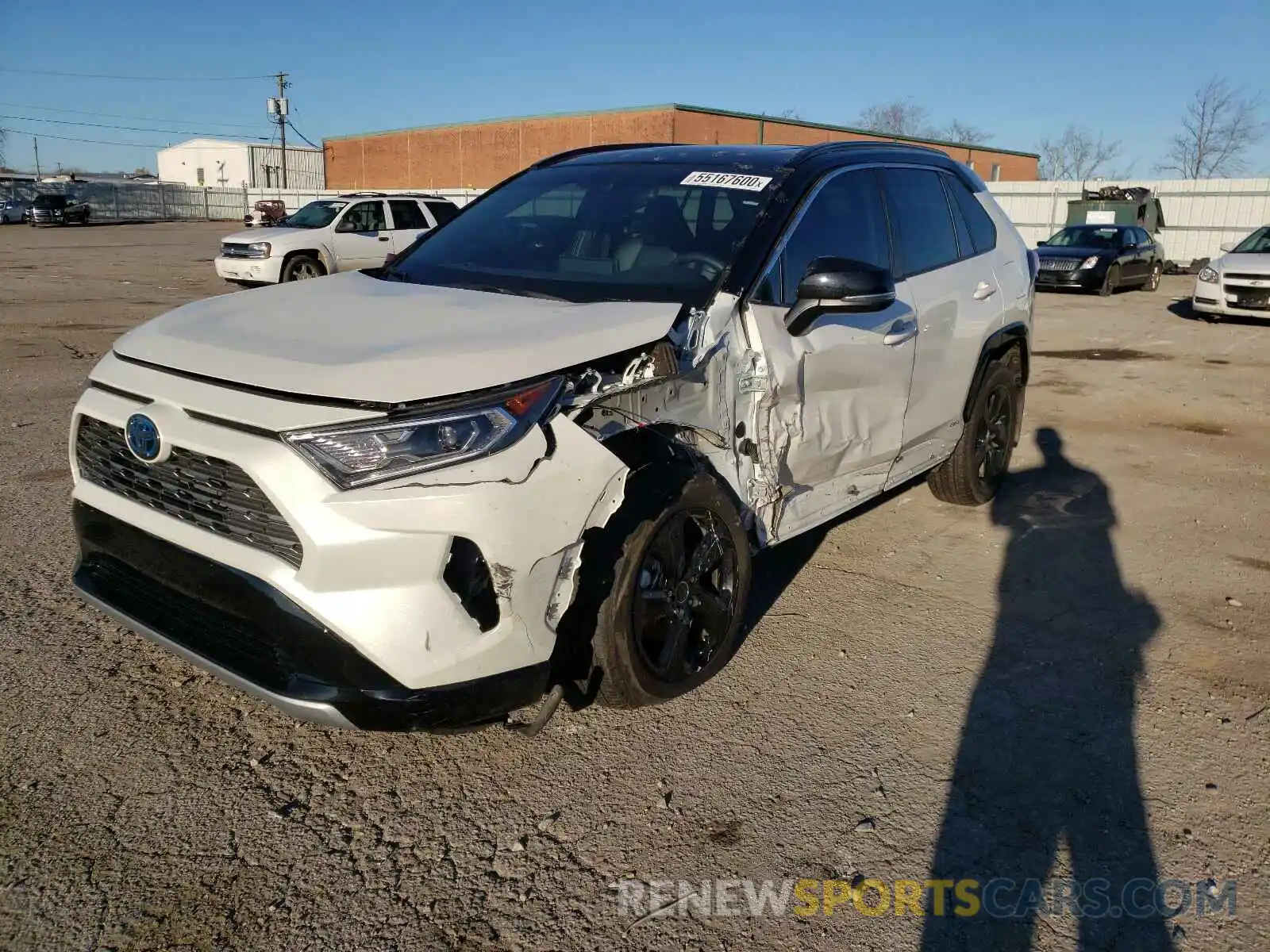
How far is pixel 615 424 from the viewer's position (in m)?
2.85

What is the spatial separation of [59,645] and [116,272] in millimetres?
20096

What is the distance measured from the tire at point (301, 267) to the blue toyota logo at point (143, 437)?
14793 millimetres

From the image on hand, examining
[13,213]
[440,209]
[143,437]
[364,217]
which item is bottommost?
[143,437]

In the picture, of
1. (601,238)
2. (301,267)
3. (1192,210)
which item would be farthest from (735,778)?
(1192,210)

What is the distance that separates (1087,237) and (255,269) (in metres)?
16.7

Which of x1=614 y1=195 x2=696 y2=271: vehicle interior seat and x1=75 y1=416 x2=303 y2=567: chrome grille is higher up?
x1=614 y1=195 x2=696 y2=271: vehicle interior seat

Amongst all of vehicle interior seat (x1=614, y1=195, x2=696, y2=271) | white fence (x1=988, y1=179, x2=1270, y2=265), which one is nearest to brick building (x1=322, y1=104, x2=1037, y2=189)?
white fence (x1=988, y1=179, x2=1270, y2=265)

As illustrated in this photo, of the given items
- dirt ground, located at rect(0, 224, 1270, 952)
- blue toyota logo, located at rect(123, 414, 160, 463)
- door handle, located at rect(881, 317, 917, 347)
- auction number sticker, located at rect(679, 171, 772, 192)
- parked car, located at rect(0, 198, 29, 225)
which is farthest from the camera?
parked car, located at rect(0, 198, 29, 225)

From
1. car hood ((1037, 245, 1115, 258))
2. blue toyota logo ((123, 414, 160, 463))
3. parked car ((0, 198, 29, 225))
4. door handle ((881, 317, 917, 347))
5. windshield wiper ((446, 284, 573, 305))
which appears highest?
parked car ((0, 198, 29, 225))

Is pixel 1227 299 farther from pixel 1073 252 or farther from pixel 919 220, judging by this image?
pixel 919 220

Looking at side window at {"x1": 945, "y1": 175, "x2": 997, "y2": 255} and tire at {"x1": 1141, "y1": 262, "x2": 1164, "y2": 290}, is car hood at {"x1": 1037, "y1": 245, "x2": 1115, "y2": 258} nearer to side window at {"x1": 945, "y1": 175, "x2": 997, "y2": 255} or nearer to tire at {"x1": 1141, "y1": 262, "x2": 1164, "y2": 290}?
tire at {"x1": 1141, "y1": 262, "x2": 1164, "y2": 290}

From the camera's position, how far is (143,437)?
261 cm

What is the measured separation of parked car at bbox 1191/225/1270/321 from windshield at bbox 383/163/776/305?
540 inches

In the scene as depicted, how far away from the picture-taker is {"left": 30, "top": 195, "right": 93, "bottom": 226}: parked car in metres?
44.2
